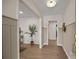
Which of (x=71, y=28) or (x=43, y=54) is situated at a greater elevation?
(x=71, y=28)

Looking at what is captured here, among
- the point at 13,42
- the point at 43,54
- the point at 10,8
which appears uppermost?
the point at 10,8

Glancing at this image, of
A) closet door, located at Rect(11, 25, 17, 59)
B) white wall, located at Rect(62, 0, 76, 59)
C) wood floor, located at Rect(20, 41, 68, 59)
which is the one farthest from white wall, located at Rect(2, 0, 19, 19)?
wood floor, located at Rect(20, 41, 68, 59)

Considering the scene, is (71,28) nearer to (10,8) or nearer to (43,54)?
(43,54)

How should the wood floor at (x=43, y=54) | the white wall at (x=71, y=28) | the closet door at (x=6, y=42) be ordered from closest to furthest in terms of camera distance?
1. the closet door at (x=6, y=42)
2. the white wall at (x=71, y=28)
3. the wood floor at (x=43, y=54)

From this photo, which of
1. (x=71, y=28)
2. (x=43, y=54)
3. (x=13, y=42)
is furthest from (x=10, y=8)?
(x=43, y=54)

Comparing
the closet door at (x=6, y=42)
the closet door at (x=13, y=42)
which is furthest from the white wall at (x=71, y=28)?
the closet door at (x=6, y=42)

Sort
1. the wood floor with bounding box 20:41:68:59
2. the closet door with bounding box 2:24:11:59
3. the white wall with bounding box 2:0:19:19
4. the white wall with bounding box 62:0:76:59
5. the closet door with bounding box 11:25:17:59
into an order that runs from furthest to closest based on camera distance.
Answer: the wood floor with bounding box 20:41:68:59 → the white wall with bounding box 62:0:76:59 → the closet door with bounding box 11:25:17:59 → the white wall with bounding box 2:0:19:19 → the closet door with bounding box 2:24:11:59

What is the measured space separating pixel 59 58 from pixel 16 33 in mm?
3009

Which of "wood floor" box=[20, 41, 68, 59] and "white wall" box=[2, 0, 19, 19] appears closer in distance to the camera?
"white wall" box=[2, 0, 19, 19]

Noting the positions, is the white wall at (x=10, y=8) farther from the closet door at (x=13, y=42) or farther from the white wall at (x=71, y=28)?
the white wall at (x=71, y=28)

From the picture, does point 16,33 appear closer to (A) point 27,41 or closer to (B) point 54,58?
(B) point 54,58

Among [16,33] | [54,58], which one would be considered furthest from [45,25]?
[16,33]

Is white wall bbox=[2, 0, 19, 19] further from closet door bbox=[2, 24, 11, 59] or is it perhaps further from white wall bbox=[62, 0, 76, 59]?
white wall bbox=[62, 0, 76, 59]

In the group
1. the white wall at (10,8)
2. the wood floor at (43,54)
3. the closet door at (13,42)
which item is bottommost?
the wood floor at (43,54)
